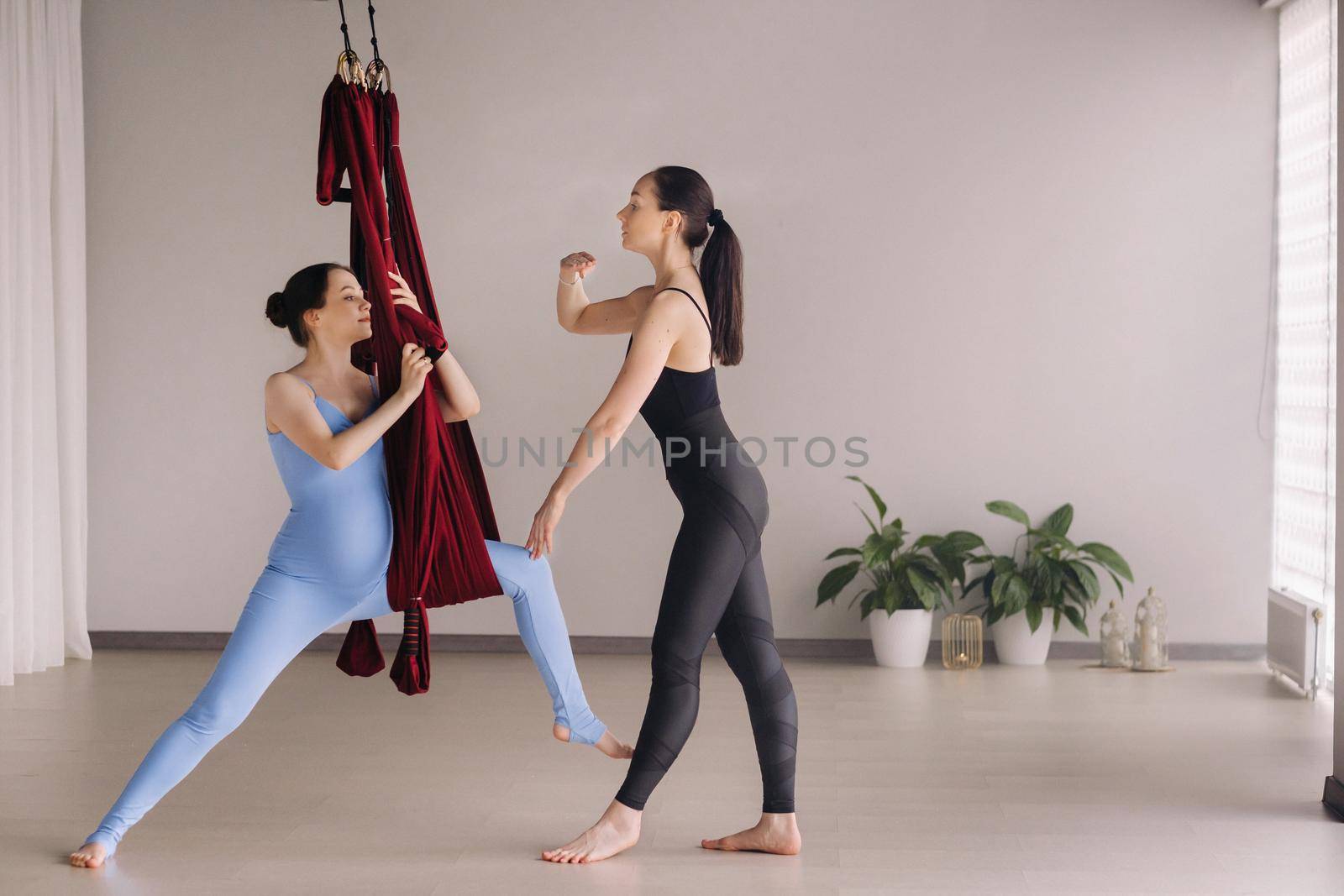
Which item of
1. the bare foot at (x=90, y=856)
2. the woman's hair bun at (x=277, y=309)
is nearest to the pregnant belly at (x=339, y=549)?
the woman's hair bun at (x=277, y=309)

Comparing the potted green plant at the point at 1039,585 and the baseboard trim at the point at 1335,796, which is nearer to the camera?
the baseboard trim at the point at 1335,796

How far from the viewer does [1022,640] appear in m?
5.02

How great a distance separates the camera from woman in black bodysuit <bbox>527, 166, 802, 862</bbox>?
8.71 feet

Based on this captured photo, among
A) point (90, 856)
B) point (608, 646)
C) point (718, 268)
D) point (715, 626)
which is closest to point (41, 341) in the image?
point (608, 646)

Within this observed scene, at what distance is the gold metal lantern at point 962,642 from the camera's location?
5.02m

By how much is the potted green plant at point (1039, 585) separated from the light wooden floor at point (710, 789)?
0.59 feet

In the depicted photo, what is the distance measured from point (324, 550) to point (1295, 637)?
11.7 feet

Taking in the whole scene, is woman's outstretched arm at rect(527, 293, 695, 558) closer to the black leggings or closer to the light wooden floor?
the black leggings

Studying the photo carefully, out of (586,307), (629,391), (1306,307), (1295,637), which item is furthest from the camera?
(1306,307)

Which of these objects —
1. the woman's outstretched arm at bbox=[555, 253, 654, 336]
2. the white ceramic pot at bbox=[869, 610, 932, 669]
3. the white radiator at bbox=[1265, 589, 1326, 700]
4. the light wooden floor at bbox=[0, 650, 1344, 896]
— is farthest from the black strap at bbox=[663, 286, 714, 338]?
the white radiator at bbox=[1265, 589, 1326, 700]

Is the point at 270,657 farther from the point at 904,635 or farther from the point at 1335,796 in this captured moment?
the point at 904,635

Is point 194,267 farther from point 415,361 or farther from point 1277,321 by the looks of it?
point 1277,321

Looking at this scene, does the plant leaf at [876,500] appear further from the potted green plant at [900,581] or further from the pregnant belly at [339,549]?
the pregnant belly at [339,549]

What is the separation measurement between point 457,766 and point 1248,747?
2.36 metres
